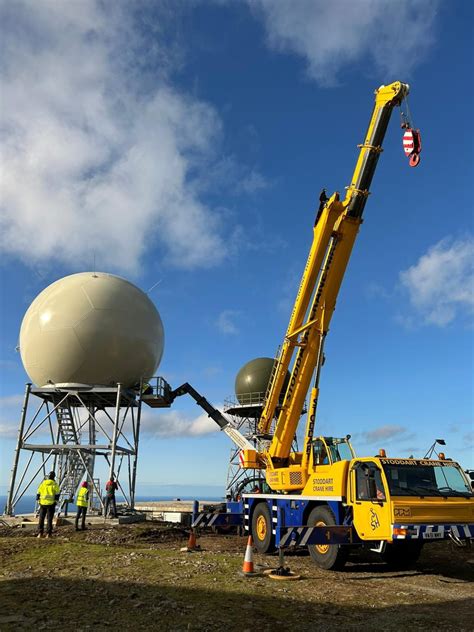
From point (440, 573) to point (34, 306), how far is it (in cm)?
1951

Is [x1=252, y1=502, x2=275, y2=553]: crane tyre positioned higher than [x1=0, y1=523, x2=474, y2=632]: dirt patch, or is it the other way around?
[x1=252, y1=502, x2=275, y2=553]: crane tyre

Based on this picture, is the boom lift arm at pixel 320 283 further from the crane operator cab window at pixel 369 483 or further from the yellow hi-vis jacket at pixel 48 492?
the yellow hi-vis jacket at pixel 48 492

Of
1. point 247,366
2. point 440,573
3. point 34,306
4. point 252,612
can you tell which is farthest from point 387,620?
point 247,366

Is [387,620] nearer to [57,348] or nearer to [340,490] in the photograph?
[340,490]

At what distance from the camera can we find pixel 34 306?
917 inches

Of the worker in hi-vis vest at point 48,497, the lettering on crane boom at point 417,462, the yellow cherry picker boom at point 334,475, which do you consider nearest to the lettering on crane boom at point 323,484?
the yellow cherry picker boom at point 334,475

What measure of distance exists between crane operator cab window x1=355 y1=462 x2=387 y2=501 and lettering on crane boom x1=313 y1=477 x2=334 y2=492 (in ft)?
2.80

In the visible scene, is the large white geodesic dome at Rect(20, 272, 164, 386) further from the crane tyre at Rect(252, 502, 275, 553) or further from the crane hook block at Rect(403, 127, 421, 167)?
the crane hook block at Rect(403, 127, 421, 167)

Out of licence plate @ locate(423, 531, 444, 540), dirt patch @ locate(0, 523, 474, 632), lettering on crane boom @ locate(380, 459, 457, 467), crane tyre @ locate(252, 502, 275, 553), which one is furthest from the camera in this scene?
crane tyre @ locate(252, 502, 275, 553)

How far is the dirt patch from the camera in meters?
6.44

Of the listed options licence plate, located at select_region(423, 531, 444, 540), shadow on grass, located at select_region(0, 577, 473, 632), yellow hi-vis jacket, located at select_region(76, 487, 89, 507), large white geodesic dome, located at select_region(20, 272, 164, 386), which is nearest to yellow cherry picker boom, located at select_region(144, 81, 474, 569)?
licence plate, located at select_region(423, 531, 444, 540)

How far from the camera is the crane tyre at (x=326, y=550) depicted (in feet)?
32.8

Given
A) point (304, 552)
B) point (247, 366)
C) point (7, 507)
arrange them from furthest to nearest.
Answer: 1. point (247, 366)
2. point (7, 507)
3. point (304, 552)

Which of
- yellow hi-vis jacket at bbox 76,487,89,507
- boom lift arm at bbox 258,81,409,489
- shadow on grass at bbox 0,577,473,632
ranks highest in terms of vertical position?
boom lift arm at bbox 258,81,409,489
